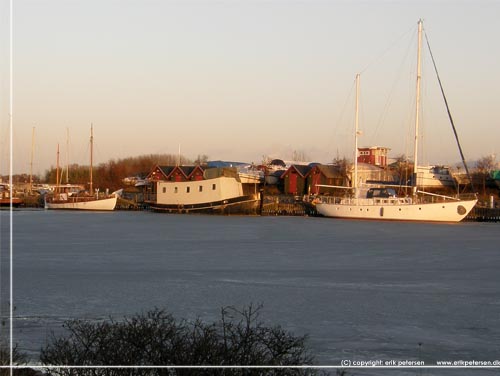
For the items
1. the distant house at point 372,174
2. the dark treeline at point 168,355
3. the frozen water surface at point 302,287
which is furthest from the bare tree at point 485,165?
the dark treeline at point 168,355

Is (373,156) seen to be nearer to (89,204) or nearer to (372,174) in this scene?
(372,174)

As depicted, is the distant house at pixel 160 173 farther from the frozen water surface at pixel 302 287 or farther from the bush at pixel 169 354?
the bush at pixel 169 354

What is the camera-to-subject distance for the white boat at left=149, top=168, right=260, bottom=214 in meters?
51.4

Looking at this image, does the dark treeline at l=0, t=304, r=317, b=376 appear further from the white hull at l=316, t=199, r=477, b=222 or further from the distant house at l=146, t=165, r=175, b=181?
the distant house at l=146, t=165, r=175, b=181

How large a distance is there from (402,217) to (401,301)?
3292cm

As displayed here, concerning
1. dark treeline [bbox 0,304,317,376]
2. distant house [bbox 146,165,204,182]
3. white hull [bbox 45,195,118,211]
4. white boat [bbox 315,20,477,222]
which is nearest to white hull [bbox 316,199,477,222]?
white boat [bbox 315,20,477,222]

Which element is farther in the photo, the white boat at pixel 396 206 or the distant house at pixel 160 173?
the distant house at pixel 160 173

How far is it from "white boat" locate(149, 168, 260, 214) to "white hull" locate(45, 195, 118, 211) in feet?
16.4

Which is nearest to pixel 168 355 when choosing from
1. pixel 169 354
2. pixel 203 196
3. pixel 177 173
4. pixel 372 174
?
pixel 169 354

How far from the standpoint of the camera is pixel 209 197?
Result: 5175cm

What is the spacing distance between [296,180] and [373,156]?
17512 millimetres

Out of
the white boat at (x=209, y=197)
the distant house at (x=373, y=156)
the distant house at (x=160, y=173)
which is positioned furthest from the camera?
the distant house at (x=373, y=156)

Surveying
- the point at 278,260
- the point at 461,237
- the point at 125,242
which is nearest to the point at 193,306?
the point at 278,260

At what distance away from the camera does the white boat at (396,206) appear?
43.7 m
